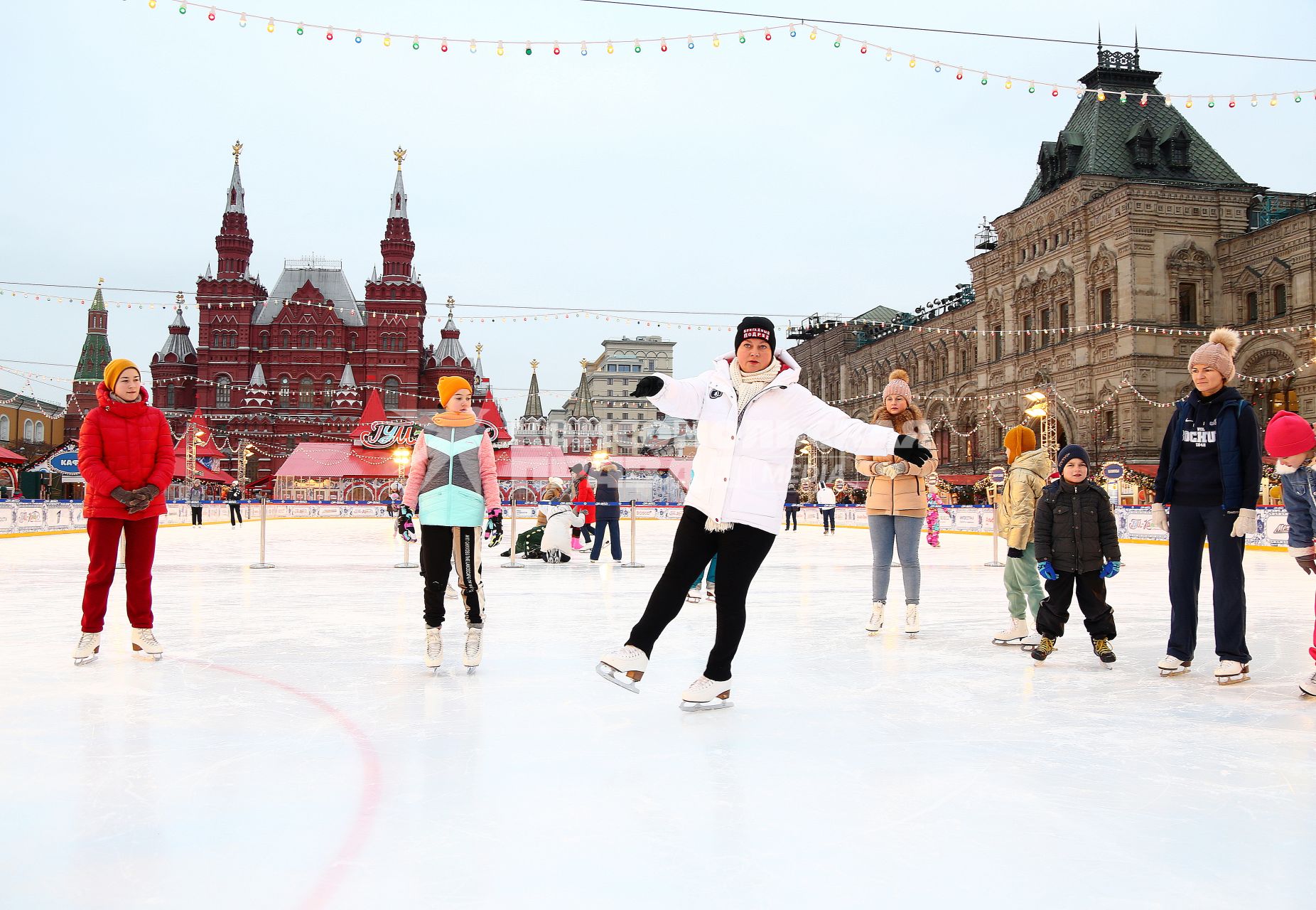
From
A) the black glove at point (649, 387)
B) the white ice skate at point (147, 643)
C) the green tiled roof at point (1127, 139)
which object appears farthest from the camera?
the green tiled roof at point (1127, 139)

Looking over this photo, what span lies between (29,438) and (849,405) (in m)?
49.0

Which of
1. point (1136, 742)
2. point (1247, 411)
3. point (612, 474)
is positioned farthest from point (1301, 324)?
point (1136, 742)

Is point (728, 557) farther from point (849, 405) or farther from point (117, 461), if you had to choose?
point (849, 405)

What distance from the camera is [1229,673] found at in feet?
14.0

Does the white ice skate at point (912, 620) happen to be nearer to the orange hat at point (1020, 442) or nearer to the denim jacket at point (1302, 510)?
the orange hat at point (1020, 442)

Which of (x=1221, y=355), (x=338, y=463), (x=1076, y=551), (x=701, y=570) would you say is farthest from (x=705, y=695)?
(x=338, y=463)

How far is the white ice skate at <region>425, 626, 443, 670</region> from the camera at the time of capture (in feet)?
14.7

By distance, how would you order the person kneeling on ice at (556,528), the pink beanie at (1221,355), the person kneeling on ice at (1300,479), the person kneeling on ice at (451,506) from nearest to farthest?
the person kneeling on ice at (1300,479) → the pink beanie at (1221,355) → the person kneeling on ice at (451,506) → the person kneeling on ice at (556,528)

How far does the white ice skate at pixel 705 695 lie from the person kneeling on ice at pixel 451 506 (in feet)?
4.05

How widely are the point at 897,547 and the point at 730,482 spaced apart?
91.7 inches

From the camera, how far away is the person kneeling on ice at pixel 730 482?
368cm

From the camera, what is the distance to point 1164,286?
30891 mm

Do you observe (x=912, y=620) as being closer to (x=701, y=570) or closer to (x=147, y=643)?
(x=701, y=570)

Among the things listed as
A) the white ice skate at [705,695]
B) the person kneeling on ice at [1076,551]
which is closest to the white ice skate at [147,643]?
the white ice skate at [705,695]
